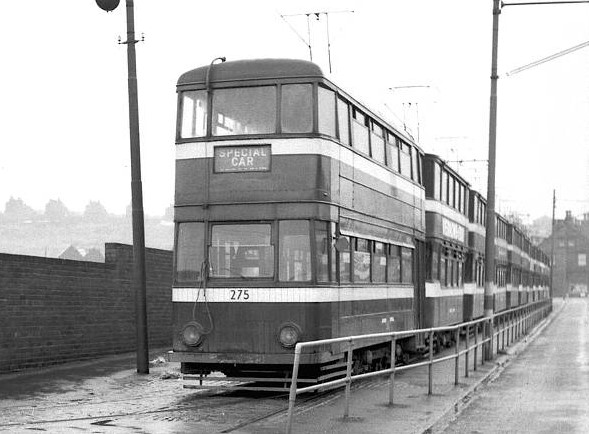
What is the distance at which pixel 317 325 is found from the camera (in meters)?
13.3

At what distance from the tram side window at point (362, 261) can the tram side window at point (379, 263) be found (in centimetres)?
34

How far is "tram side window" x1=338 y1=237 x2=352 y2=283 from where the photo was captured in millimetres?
14164

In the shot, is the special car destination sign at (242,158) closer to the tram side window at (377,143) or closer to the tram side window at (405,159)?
the tram side window at (377,143)

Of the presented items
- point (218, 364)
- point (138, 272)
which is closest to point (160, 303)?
point (138, 272)

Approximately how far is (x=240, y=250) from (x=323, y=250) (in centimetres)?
111

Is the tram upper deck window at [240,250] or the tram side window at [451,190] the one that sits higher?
the tram side window at [451,190]

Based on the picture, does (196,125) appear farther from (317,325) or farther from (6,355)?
(6,355)

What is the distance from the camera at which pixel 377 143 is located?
54.0 feet

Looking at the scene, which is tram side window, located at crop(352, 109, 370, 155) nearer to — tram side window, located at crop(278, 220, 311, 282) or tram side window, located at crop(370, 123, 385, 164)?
tram side window, located at crop(370, 123, 385, 164)

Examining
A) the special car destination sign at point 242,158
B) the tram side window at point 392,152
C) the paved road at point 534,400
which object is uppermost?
the tram side window at point 392,152

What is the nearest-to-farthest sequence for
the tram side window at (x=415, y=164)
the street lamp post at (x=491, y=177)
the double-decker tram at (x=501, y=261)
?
1. the tram side window at (x=415, y=164)
2. the street lamp post at (x=491, y=177)
3. the double-decker tram at (x=501, y=261)

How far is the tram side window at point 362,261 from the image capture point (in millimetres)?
15109

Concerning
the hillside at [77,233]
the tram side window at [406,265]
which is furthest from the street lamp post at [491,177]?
the hillside at [77,233]

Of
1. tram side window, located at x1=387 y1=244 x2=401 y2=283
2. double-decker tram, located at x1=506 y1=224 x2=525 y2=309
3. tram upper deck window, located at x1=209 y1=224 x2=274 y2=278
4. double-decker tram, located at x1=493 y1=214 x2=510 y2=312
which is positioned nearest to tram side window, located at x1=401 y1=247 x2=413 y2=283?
tram side window, located at x1=387 y1=244 x2=401 y2=283
